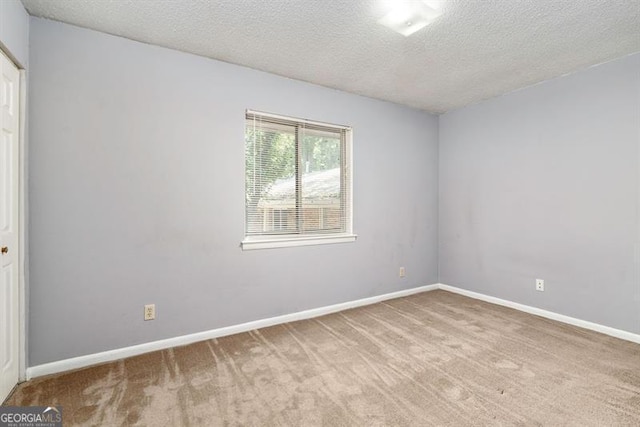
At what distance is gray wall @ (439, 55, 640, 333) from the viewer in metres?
2.72

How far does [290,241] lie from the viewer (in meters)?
3.15

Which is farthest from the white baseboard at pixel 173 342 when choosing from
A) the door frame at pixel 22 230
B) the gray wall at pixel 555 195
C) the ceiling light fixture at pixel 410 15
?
the ceiling light fixture at pixel 410 15

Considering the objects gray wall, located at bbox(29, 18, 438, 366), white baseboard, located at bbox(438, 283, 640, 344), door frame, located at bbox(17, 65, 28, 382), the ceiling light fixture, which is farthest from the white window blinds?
white baseboard, located at bbox(438, 283, 640, 344)

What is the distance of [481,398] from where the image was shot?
1873 mm

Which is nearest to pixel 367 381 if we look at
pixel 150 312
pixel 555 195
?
pixel 150 312

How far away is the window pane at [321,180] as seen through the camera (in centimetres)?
336

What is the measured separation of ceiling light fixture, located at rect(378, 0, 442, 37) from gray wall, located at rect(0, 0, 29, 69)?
7.58ft

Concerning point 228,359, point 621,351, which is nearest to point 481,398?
point 621,351

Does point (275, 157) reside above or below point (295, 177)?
above

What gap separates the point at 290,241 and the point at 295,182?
645 millimetres

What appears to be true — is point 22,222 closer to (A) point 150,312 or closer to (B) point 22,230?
(B) point 22,230

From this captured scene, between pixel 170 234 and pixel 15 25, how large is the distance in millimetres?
1646

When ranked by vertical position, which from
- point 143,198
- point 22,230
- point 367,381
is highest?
point 143,198

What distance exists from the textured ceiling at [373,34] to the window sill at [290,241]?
1.67 metres
